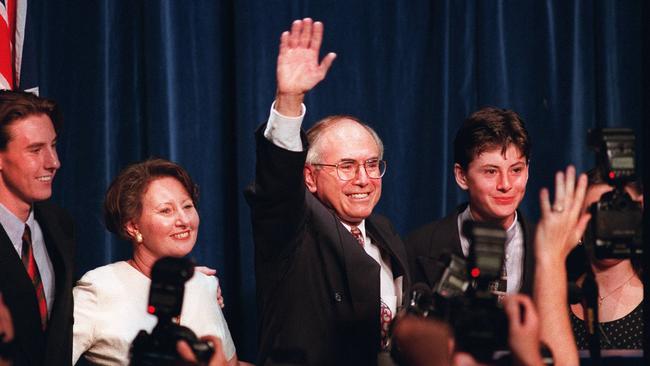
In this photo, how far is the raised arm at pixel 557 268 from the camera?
1980 millimetres

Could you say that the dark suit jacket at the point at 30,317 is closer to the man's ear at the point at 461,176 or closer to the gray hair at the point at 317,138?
the gray hair at the point at 317,138

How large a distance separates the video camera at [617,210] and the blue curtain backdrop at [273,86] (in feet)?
5.82

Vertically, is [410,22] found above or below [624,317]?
above

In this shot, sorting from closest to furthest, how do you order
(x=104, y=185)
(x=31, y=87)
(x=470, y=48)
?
1. (x=31, y=87)
2. (x=104, y=185)
3. (x=470, y=48)

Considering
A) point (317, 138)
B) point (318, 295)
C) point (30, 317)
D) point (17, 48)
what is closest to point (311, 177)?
point (317, 138)

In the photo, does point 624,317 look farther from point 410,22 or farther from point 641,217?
point 410,22

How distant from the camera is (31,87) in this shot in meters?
3.22

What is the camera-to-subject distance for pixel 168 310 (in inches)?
68.5

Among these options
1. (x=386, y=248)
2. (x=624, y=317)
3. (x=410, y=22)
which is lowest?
(x=624, y=317)

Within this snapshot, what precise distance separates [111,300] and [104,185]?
955mm

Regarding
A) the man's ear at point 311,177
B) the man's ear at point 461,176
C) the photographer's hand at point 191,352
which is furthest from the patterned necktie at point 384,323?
the photographer's hand at point 191,352

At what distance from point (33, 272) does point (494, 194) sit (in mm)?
1280

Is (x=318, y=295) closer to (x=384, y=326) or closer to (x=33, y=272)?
(x=384, y=326)

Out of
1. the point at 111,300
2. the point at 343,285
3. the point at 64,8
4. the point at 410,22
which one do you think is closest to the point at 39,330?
the point at 111,300
